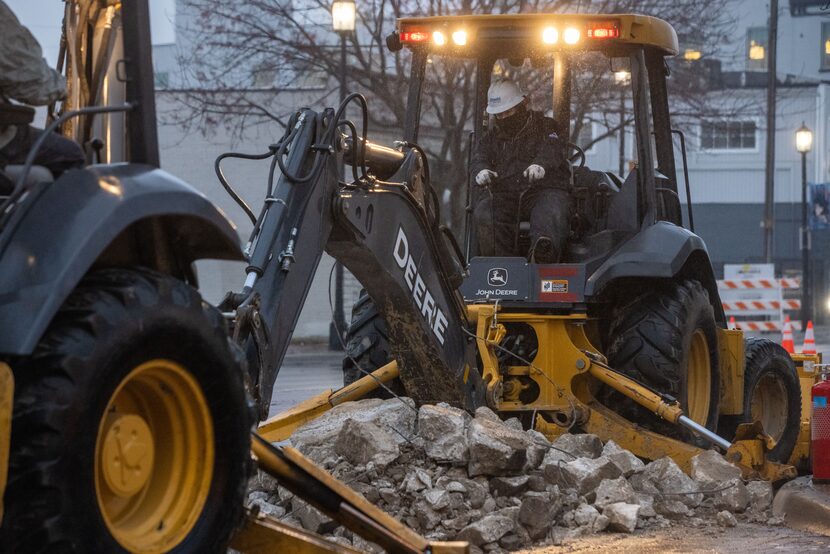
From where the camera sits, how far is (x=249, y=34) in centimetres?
2883

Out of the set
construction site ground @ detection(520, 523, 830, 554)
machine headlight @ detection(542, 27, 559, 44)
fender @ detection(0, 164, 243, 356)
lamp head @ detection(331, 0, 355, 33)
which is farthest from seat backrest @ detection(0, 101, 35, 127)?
lamp head @ detection(331, 0, 355, 33)

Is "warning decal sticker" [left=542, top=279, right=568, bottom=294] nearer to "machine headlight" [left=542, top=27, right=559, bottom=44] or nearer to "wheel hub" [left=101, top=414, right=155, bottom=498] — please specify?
"machine headlight" [left=542, top=27, right=559, bottom=44]

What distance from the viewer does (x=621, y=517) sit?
7.40 metres

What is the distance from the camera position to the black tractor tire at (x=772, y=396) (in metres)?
10.8

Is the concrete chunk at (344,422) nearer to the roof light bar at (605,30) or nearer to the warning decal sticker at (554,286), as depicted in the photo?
the warning decal sticker at (554,286)

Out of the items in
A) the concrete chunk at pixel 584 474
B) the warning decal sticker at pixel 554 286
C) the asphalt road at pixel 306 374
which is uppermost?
the warning decal sticker at pixel 554 286

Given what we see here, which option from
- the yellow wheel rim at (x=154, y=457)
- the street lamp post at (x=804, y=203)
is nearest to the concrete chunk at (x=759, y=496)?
the yellow wheel rim at (x=154, y=457)

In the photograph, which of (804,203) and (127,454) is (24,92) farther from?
(804,203)

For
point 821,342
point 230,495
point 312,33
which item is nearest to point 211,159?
point 312,33

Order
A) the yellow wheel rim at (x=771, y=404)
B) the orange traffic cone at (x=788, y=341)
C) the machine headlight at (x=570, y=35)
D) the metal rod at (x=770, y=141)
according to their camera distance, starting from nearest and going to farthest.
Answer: the machine headlight at (x=570, y=35) < the yellow wheel rim at (x=771, y=404) < the orange traffic cone at (x=788, y=341) < the metal rod at (x=770, y=141)

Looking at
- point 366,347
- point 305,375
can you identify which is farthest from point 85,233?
point 305,375

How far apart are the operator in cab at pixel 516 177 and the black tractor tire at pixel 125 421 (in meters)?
5.33

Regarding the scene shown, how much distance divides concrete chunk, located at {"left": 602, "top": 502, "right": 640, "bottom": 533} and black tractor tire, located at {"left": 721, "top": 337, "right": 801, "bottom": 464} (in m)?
3.48

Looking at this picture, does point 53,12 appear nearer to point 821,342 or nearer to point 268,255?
point 268,255
